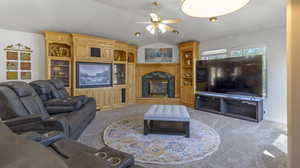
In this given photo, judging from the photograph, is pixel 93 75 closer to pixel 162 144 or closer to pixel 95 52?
pixel 95 52

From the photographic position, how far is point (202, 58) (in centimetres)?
547

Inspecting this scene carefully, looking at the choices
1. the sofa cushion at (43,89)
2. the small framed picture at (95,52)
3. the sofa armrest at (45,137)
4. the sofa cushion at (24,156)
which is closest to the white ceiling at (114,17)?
the small framed picture at (95,52)

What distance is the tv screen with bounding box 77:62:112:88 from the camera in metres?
4.64

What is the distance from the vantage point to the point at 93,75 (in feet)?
16.0

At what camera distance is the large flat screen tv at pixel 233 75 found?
12.3ft

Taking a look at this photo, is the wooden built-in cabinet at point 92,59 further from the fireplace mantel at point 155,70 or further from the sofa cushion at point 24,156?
the sofa cushion at point 24,156

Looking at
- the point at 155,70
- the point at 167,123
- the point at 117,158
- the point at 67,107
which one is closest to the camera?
the point at 117,158

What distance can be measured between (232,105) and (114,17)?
164 inches

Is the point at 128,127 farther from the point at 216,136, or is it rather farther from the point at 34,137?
the point at 34,137

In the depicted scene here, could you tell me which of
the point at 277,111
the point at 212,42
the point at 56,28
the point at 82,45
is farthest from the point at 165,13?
the point at 277,111

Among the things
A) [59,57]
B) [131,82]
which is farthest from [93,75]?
[131,82]

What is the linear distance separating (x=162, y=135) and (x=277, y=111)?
3131 mm

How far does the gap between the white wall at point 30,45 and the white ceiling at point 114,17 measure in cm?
19

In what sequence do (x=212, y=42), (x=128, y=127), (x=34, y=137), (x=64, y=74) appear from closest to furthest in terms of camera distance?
(x=34, y=137)
(x=128, y=127)
(x=64, y=74)
(x=212, y=42)
